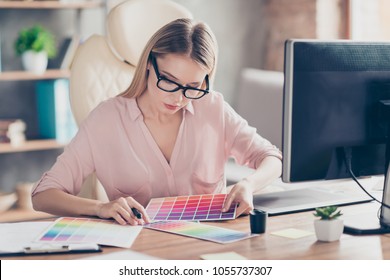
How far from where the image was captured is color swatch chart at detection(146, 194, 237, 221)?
1.62 metres

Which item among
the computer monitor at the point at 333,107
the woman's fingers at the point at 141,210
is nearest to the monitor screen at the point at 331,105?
the computer monitor at the point at 333,107

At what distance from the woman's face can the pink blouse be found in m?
0.15

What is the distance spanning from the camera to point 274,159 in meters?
1.97

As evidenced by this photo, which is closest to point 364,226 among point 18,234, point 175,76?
point 175,76

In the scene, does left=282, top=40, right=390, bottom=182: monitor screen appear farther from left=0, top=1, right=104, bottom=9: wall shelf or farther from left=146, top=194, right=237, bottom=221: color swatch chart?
left=0, top=1, right=104, bottom=9: wall shelf

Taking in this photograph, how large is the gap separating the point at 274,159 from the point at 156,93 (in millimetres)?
425

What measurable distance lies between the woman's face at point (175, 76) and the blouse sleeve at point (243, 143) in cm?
25

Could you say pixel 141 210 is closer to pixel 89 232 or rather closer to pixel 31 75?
pixel 89 232

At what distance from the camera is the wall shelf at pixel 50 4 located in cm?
329

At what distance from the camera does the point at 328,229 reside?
143 cm

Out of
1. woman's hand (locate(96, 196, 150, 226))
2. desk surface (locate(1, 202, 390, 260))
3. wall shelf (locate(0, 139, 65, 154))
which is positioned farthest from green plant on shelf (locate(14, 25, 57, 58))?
desk surface (locate(1, 202, 390, 260))

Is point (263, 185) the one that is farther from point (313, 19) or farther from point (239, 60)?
point (239, 60)

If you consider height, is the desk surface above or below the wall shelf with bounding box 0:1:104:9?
below

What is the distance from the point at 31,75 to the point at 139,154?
1644 mm
